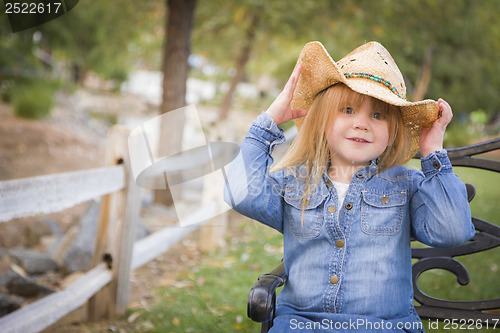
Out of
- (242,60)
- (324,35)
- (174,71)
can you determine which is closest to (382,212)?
(174,71)

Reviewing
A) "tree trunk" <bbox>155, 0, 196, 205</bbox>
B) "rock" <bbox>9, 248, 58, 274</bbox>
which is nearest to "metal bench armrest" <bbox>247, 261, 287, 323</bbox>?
"rock" <bbox>9, 248, 58, 274</bbox>

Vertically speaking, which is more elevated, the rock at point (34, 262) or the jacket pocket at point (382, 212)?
the jacket pocket at point (382, 212)

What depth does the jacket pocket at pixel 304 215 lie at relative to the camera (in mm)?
1737

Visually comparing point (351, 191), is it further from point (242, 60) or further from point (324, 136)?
point (242, 60)

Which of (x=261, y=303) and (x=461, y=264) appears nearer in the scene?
(x=261, y=303)

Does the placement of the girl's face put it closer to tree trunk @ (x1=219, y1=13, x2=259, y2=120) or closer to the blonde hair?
the blonde hair

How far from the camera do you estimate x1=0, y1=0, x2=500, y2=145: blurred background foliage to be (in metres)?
7.46

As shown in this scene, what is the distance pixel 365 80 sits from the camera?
167 centimetres

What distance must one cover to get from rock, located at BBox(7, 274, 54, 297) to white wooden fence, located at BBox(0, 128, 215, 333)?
0.73m

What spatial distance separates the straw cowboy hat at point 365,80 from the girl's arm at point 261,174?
63 millimetres

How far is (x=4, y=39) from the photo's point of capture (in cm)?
1288

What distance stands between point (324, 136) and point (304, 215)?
310 mm

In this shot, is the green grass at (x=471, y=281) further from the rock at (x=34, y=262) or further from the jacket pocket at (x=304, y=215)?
the rock at (x=34, y=262)

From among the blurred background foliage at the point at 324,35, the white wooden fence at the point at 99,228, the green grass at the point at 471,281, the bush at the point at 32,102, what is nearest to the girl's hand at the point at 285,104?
the white wooden fence at the point at 99,228
